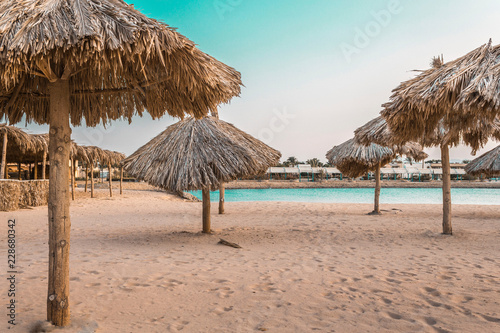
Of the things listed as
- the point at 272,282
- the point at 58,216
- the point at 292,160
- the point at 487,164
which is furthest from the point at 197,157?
the point at 292,160

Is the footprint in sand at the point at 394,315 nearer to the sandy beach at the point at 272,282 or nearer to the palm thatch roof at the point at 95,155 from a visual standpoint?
the sandy beach at the point at 272,282

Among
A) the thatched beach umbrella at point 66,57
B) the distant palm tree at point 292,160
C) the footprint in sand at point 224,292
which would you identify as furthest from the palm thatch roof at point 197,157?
the distant palm tree at point 292,160

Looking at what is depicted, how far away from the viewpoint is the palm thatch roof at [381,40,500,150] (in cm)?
328

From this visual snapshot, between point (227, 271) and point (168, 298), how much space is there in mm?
992

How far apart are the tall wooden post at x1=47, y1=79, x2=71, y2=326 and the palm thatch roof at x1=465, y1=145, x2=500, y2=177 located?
452 inches

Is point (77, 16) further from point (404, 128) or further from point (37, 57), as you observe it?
point (404, 128)

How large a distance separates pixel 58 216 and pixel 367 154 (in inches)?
385

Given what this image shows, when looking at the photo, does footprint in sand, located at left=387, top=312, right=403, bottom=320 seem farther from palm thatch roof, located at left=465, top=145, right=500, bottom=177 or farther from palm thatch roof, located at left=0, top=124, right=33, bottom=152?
palm thatch roof, located at left=0, top=124, right=33, bottom=152

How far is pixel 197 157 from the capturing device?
17.8 feet

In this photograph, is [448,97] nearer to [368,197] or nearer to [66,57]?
[66,57]

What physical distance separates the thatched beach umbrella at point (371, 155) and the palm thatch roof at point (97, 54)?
7.89 meters

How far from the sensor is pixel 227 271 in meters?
3.84

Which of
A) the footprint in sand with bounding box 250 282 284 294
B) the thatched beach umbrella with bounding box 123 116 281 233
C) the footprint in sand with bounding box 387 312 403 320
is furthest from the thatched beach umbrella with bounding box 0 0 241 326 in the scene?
the thatched beach umbrella with bounding box 123 116 281 233

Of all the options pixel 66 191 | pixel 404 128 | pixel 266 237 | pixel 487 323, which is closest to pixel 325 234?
pixel 266 237
